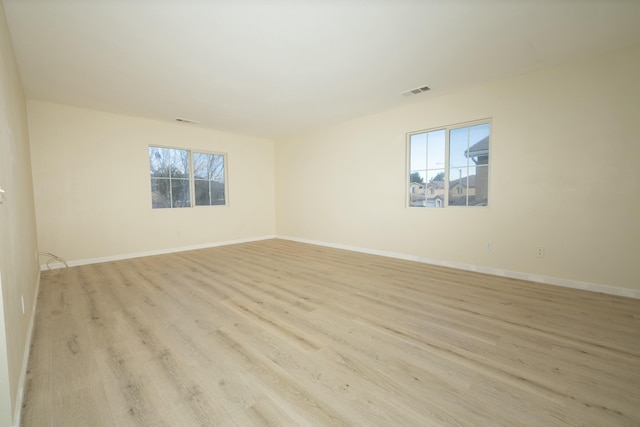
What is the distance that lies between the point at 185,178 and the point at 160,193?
59cm

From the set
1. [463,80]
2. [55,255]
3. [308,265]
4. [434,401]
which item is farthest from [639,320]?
[55,255]

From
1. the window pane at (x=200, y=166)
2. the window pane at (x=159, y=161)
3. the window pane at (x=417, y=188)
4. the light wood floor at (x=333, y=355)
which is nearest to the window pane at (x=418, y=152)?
the window pane at (x=417, y=188)

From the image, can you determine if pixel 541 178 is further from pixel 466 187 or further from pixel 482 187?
pixel 466 187

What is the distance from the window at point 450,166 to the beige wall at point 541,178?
138 millimetres

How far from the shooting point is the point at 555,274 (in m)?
3.15

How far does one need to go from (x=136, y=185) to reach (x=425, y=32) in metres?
5.10

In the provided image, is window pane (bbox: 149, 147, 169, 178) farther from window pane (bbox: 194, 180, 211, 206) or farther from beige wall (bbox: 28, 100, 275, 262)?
window pane (bbox: 194, 180, 211, 206)

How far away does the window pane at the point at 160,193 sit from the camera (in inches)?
198

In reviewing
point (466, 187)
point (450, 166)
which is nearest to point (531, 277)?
point (466, 187)

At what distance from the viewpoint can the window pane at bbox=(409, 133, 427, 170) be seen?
4.27 meters

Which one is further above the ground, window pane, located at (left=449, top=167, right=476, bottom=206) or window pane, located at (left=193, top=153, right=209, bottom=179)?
window pane, located at (left=193, top=153, right=209, bottom=179)

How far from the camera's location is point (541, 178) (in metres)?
3.20

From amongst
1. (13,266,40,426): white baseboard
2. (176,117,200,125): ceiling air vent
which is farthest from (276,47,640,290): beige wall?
(13,266,40,426): white baseboard

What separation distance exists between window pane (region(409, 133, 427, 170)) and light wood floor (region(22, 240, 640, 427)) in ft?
6.64
